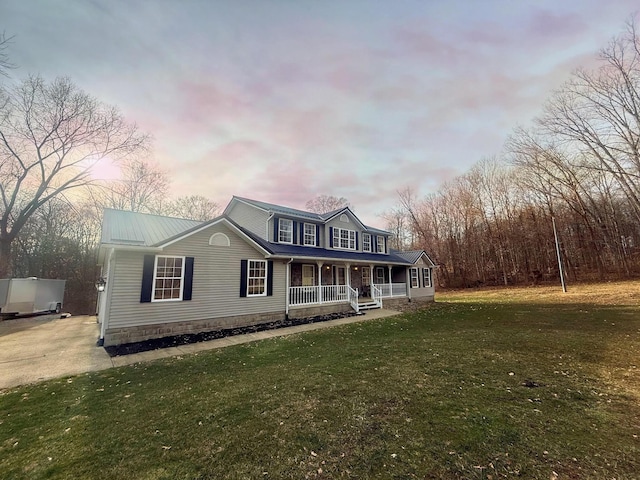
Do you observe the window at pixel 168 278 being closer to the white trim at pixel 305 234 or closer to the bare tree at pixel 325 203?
the white trim at pixel 305 234

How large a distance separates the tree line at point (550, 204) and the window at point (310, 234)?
1822 centimetres

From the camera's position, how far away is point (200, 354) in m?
7.64

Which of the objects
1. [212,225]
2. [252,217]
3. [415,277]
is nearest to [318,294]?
[252,217]

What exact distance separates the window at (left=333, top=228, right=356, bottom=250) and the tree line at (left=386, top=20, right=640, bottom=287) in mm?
15789

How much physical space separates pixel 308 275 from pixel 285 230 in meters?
2.92

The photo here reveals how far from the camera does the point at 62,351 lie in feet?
26.6

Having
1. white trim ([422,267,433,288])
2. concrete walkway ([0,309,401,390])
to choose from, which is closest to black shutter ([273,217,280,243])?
concrete walkway ([0,309,401,390])

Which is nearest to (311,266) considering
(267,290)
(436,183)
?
(267,290)

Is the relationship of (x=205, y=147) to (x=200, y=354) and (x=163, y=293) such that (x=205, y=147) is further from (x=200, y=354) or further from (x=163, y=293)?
(x=200, y=354)

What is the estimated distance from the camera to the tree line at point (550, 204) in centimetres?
1705

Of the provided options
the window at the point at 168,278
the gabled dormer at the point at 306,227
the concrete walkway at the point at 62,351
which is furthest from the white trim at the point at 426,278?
the window at the point at 168,278

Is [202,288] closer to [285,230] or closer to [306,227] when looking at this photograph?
[285,230]

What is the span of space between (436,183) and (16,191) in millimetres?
38956

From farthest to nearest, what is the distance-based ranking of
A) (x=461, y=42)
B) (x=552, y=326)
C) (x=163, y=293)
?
(x=552, y=326) → (x=163, y=293) → (x=461, y=42)
